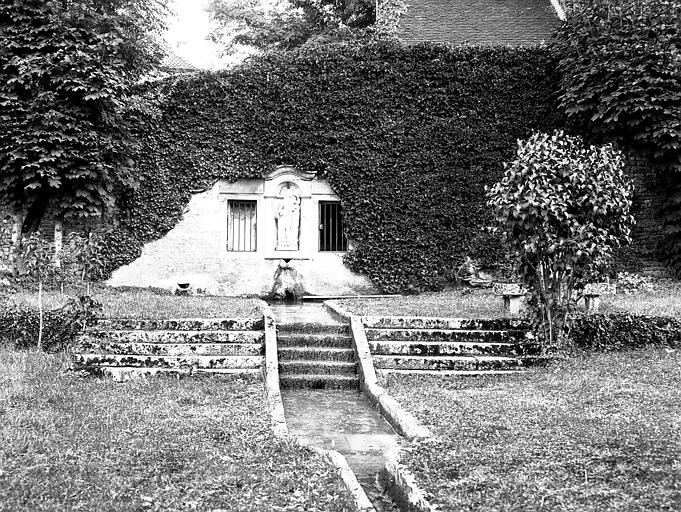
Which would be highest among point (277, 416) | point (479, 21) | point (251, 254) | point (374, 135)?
point (479, 21)

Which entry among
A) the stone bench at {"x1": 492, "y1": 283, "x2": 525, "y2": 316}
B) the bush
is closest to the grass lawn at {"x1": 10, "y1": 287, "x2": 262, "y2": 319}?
the bush

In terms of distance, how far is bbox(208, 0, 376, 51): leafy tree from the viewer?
22359mm

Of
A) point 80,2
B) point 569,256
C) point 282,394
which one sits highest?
point 80,2

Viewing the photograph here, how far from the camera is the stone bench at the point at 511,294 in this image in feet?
31.8

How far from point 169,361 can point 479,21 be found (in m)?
13.9

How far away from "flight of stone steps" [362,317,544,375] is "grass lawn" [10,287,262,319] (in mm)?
1894

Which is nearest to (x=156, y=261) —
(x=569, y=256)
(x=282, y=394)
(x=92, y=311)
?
(x=92, y=311)

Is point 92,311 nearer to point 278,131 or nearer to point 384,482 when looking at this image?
point 384,482

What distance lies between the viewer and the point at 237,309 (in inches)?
406

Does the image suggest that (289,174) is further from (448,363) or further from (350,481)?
(350,481)

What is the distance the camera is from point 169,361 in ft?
25.5

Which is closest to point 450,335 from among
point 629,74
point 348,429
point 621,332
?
point 621,332

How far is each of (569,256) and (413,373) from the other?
2490mm

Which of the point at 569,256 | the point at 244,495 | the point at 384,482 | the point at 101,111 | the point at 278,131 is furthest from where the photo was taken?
the point at 278,131
